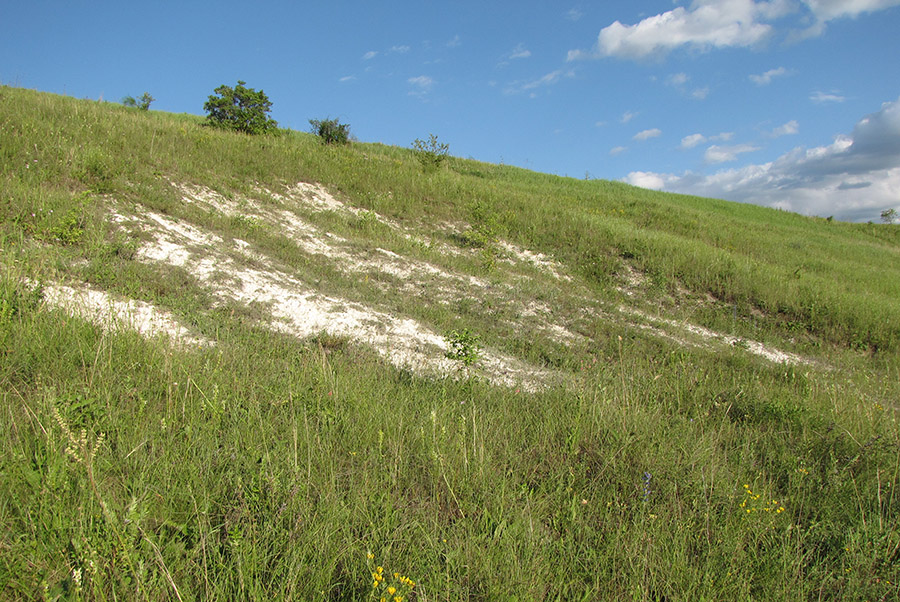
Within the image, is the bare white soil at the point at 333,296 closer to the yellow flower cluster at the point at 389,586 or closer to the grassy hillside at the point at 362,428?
the grassy hillside at the point at 362,428

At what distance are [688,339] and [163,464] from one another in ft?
27.1

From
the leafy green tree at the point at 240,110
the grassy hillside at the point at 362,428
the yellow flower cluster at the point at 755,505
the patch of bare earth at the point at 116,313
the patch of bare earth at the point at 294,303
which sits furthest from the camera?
the leafy green tree at the point at 240,110

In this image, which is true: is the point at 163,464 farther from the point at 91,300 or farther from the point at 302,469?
the point at 91,300

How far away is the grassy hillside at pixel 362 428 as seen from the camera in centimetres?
196

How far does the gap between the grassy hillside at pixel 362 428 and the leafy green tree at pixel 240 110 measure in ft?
18.6

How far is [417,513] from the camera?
2338mm

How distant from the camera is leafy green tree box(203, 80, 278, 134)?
14.6 m

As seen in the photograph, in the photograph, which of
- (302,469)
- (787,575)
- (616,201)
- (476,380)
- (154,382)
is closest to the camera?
(787,575)

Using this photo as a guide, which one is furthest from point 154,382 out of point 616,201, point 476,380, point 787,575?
point 616,201

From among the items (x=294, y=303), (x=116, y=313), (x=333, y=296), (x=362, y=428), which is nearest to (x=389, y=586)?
(x=362, y=428)

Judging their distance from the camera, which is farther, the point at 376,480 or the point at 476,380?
the point at 476,380

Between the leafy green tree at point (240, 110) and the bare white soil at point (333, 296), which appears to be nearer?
the bare white soil at point (333, 296)

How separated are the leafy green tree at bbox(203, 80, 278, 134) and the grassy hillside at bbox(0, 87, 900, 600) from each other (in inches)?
223

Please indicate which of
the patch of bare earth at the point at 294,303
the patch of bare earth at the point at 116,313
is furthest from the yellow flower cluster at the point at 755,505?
the patch of bare earth at the point at 116,313
